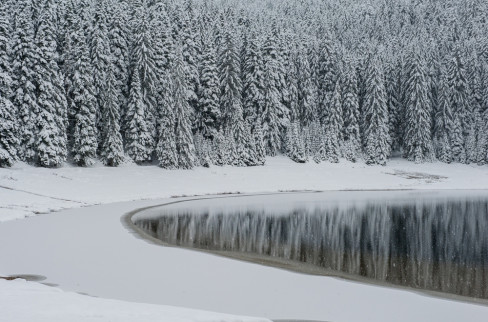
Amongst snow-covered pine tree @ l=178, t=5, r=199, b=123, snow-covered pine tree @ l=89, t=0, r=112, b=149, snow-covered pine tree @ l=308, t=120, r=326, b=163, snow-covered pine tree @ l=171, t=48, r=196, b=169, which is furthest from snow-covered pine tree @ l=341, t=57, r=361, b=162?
snow-covered pine tree @ l=89, t=0, r=112, b=149

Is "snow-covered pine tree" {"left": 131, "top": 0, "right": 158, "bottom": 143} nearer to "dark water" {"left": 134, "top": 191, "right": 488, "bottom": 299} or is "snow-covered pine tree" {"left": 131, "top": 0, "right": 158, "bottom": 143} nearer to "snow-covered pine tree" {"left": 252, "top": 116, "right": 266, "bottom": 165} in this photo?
"snow-covered pine tree" {"left": 252, "top": 116, "right": 266, "bottom": 165}

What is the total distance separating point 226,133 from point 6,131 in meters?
26.8

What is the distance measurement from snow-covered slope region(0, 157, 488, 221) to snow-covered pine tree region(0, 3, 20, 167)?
1.48 meters

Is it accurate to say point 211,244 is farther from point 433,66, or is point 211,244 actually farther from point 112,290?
point 433,66

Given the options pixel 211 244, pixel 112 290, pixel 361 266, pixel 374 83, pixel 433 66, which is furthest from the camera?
pixel 433 66

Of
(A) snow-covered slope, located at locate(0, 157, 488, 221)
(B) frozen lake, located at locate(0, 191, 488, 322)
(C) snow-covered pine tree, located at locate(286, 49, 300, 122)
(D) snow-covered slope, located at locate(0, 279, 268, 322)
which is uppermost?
(C) snow-covered pine tree, located at locate(286, 49, 300, 122)

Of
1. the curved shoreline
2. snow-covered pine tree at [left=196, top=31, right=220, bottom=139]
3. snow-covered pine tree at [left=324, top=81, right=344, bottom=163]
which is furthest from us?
snow-covered pine tree at [left=324, top=81, right=344, bottom=163]

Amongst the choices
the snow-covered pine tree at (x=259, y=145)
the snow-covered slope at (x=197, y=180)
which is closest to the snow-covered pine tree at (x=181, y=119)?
the snow-covered slope at (x=197, y=180)

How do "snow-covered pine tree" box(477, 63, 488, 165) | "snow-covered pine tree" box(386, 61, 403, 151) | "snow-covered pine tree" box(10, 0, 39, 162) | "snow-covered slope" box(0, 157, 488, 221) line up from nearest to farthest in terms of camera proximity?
"snow-covered slope" box(0, 157, 488, 221) → "snow-covered pine tree" box(10, 0, 39, 162) → "snow-covered pine tree" box(477, 63, 488, 165) → "snow-covered pine tree" box(386, 61, 403, 151)

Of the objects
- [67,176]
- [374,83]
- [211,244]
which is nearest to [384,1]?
[374,83]

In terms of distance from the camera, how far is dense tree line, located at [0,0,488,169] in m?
45.8

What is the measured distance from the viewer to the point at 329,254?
19.1 metres

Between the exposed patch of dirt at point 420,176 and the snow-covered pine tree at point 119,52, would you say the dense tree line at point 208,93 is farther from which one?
the exposed patch of dirt at point 420,176

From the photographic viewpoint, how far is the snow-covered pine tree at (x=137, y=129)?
51.3 metres
